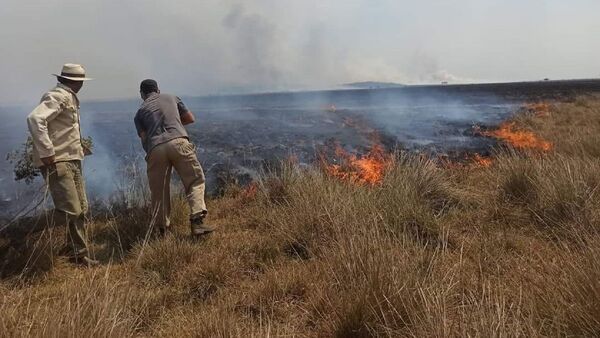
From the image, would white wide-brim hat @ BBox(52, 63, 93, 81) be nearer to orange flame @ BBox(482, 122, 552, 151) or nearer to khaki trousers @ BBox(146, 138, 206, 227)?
khaki trousers @ BBox(146, 138, 206, 227)

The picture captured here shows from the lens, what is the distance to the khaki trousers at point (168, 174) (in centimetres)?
535

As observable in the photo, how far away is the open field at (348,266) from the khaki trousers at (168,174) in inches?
15.2

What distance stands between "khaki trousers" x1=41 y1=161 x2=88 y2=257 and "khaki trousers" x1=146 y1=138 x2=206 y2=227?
79cm

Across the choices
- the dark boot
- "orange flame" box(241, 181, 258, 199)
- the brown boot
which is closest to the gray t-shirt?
the brown boot

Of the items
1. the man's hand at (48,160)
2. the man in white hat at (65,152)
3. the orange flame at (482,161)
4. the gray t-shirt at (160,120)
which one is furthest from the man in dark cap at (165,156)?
the orange flame at (482,161)

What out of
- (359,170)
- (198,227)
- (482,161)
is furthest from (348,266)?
(482,161)

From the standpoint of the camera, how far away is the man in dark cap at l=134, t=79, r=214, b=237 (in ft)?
17.5

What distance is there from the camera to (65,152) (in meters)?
4.71

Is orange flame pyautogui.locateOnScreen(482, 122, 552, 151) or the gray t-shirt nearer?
the gray t-shirt

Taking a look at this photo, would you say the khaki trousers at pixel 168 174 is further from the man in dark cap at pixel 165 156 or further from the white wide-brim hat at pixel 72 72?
the white wide-brim hat at pixel 72 72

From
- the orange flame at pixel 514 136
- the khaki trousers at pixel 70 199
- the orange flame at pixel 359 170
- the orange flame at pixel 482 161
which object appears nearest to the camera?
the khaki trousers at pixel 70 199

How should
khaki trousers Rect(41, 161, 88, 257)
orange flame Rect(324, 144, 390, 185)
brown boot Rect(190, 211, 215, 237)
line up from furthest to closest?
orange flame Rect(324, 144, 390, 185)
brown boot Rect(190, 211, 215, 237)
khaki trousers Rect(41, 161, 88, 257)

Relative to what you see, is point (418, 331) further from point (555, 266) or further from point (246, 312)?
point (246, 312)

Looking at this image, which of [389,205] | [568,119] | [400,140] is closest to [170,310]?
[389,205]
